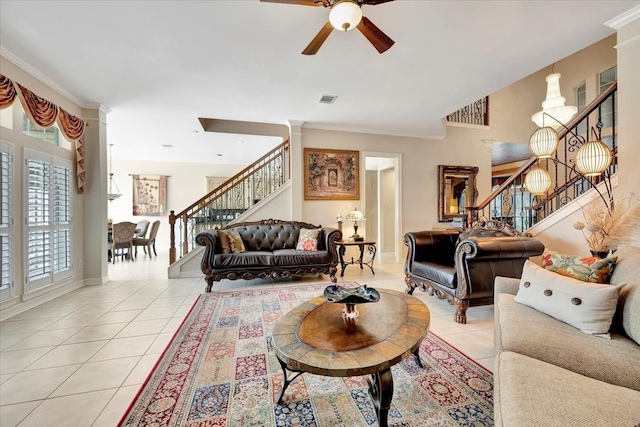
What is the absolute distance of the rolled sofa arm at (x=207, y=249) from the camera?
369cm

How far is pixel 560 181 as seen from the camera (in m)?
6.72

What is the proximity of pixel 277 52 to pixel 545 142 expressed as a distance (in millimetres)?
3116

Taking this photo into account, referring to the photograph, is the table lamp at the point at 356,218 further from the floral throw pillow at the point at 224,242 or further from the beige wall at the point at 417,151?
the floral throw pillow at the point at 224,242

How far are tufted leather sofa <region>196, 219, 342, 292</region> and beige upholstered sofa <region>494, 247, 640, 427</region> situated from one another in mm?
2596

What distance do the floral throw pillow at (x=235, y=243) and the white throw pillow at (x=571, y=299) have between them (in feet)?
11.1

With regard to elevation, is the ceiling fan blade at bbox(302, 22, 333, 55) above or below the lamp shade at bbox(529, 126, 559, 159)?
above

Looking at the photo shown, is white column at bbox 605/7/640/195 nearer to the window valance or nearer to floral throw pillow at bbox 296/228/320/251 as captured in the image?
floral throw pillow at bbox 296/228/320/251

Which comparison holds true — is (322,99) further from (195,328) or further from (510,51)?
(195,328)

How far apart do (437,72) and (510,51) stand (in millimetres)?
734

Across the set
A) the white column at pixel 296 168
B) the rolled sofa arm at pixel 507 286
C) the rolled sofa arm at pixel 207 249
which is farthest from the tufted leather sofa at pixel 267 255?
the rolled sofa arm at pixel 507 286

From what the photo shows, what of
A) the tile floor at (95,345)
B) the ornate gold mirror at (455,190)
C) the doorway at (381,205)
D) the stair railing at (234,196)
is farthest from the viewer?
the doorway at (381,205)

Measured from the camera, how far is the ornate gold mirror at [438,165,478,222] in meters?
5.79

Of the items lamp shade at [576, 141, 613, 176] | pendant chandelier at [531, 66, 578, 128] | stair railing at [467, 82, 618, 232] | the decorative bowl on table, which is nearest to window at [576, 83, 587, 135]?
stair railing at [467, 82, 618, 232]

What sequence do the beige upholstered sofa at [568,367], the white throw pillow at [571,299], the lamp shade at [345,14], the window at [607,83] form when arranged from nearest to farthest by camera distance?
the beige upholstered sofa at [568,367] → the white throw pillow at [571,299] → the lamp shade at [345,14] → the window at [607,83]
